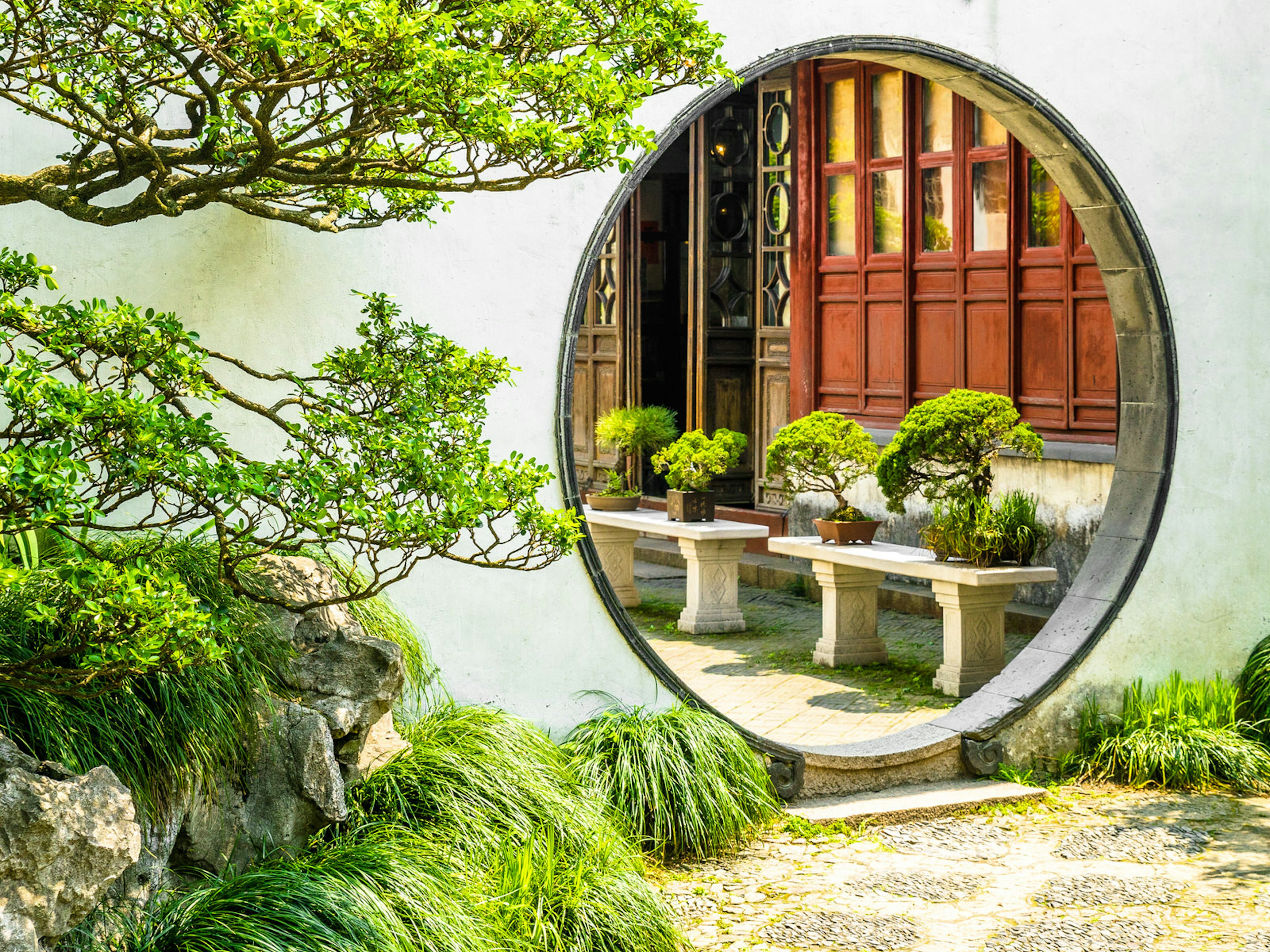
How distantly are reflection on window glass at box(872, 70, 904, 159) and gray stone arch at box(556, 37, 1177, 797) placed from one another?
3.91m

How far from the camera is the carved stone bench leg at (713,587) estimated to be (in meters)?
8.98

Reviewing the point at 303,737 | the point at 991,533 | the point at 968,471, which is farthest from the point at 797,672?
the point at 303,737

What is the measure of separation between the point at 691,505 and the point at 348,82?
6.46 metres

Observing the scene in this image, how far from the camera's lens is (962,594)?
731 centimetres

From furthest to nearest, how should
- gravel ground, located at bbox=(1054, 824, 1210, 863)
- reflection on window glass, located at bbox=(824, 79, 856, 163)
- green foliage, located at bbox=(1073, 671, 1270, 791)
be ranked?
1. reflection on window glass, located at bbox=(824, 79, 856, 163)
2. green foliage, located at bbox=(1073, 671, 1270, 791)
3. gravel ground, located at bbox=(1054, 824, 1210, 863)

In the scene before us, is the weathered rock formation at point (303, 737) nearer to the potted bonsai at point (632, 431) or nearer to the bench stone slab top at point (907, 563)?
the bench stone slab top at point (907, 563)

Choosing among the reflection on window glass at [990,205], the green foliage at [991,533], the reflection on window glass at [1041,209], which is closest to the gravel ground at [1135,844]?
the green foliage at [991,533]

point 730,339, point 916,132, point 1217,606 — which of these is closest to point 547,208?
point 1217,606

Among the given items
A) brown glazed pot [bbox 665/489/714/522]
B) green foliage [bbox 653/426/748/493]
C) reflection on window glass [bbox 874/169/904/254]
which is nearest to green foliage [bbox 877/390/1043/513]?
green foliage [bbox 653/426/748/493]

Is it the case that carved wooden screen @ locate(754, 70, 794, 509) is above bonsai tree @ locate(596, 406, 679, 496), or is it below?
above

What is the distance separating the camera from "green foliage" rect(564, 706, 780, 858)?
472cm

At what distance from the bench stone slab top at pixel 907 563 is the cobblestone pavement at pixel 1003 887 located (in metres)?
1.81

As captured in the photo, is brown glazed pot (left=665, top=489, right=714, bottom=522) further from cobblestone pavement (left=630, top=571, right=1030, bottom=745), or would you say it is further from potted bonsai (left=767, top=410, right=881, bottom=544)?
potted bonsai (left=767, top=410, right=881, bottom=544)

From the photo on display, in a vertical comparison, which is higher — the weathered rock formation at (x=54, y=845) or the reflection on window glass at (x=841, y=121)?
the reflection on window glass at (x=841, y=121)
